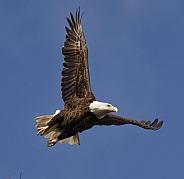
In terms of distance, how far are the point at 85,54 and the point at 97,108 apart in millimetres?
2108

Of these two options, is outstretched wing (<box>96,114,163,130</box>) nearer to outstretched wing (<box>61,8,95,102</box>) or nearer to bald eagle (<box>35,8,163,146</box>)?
bald eagle (<box>35,8,163,146</box>)

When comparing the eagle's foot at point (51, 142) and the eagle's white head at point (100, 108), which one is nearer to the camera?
the eagle's white head at point (100, 108)

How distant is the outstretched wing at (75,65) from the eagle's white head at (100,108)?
2.15 ft

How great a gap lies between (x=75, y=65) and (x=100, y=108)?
5.90 ft

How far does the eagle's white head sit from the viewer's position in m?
13.7

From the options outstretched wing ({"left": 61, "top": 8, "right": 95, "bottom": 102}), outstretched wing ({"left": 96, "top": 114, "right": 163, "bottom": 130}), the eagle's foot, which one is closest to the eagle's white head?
outstretched wing ({"left": 61, "top": 8, "right": 95, "bottom": 102})

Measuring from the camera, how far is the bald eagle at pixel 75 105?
45.1ft

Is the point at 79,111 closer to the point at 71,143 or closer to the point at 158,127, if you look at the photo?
the point at 71,143

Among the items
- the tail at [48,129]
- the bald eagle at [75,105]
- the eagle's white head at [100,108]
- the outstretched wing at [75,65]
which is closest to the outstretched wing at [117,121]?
the bald eagle at [75,105]

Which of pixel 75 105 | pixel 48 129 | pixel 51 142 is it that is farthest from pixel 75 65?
pixel 51 142

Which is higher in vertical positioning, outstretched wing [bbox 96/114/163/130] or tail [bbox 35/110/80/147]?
outstretched wing [bbox 96/114/163/130]

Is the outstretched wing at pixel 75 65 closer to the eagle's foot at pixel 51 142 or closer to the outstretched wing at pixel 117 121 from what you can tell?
the eagle's foot at pixel 51 142

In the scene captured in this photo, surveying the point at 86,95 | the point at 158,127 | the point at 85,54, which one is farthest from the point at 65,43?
the point at 158,127

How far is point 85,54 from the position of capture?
15.5 metres
